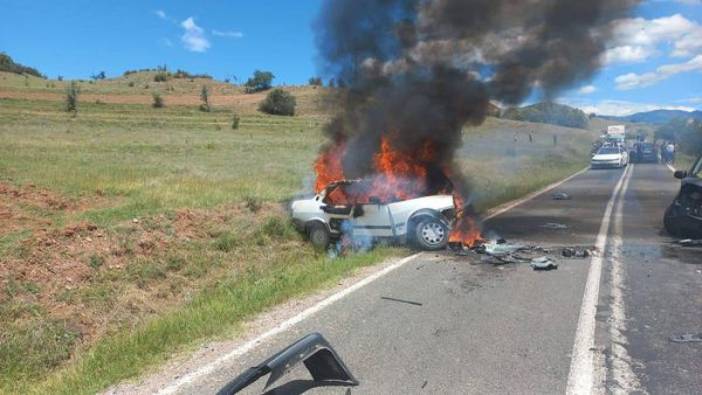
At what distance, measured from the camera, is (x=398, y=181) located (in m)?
10.3

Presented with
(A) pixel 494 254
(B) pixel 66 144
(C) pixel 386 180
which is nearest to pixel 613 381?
(A) pixel 494 254

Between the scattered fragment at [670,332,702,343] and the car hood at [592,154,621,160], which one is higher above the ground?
the car hood at [592,154,621,160]

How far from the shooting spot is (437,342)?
4883mm

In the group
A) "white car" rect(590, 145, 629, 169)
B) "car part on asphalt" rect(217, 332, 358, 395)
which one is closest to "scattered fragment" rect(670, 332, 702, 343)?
"car part on asphalt" rect(217, 332, 358, 395)

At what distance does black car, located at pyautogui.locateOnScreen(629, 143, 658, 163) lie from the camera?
41969 mm

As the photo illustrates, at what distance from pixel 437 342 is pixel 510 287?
7.32 feet

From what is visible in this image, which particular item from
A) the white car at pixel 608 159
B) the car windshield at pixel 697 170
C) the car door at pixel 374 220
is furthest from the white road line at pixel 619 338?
the white car at pixel 608 159

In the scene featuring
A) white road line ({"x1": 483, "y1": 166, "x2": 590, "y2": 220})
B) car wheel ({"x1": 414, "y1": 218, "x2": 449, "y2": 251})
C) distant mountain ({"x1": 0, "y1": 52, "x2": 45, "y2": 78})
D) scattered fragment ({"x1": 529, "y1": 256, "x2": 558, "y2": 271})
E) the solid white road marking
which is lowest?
white road line ({"x1": 483, "y1": 166, "x2": 590, "y2": 220})

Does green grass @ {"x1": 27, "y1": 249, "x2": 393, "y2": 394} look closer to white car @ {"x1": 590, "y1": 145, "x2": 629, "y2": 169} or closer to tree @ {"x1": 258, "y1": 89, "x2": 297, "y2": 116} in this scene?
white car @ {"x1": 590, "y1": 145, "x2": 629, "y2": 169}

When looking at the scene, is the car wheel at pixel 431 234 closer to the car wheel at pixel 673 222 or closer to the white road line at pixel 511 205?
the white road line at pixel 511 205

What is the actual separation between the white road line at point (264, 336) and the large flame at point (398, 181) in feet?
8.03

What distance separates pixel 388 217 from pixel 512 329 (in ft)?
14.9

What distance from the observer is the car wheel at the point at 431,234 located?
929cm

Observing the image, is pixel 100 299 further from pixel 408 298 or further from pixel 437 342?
pixel 437 342
